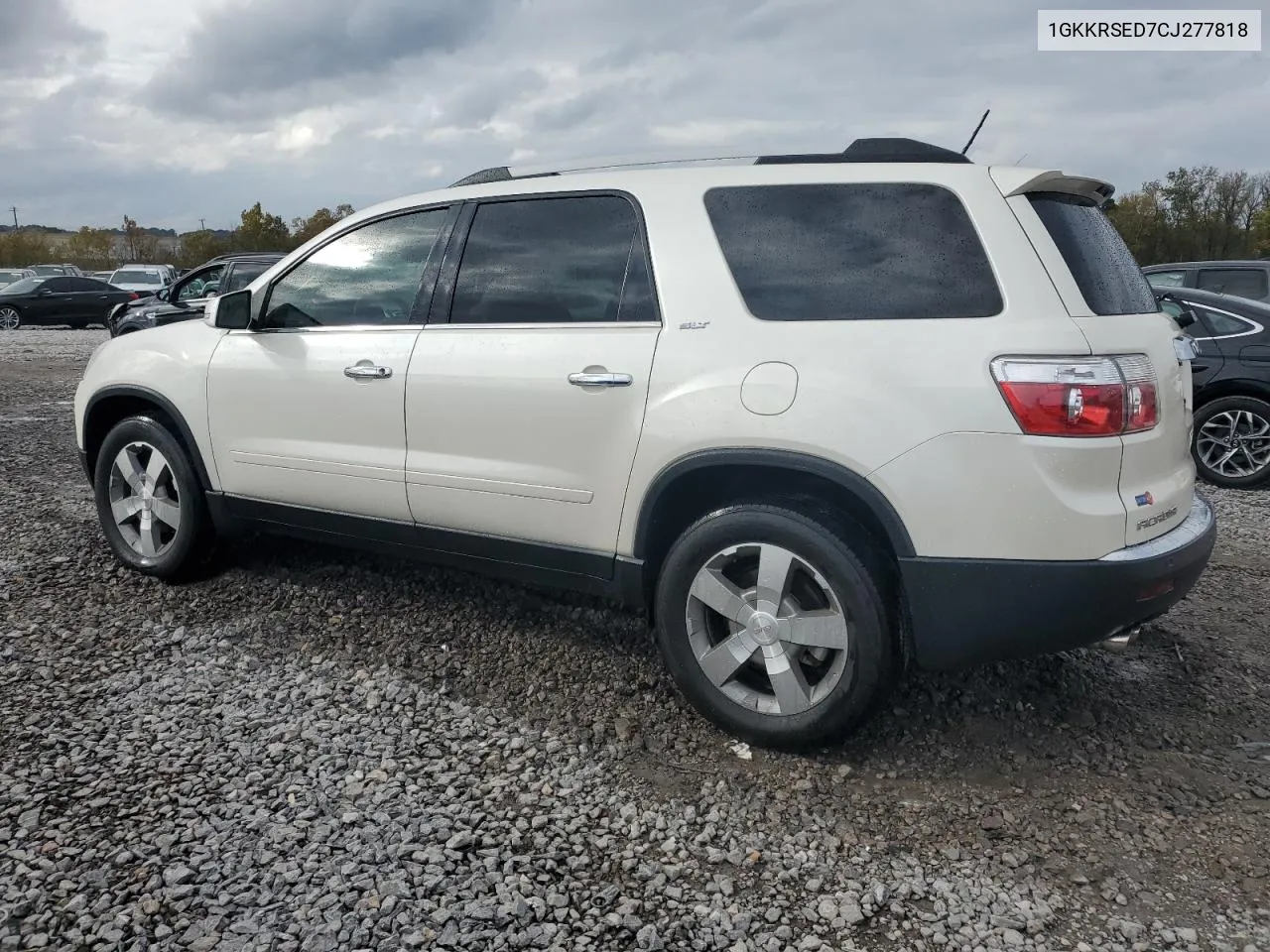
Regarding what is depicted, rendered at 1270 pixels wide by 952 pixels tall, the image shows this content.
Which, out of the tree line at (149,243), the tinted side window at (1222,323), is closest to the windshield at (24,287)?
the tinted side window at (1222,323)

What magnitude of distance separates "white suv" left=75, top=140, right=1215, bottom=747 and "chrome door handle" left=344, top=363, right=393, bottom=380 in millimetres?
10

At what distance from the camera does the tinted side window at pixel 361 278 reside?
12.9 feet

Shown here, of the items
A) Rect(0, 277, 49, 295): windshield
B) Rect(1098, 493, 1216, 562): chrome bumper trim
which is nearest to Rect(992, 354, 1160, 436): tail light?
Rect(1098, 493, 1216, 562): chrome bumper trim

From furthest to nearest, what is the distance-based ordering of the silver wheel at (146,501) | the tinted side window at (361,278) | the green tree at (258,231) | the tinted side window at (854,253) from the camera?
1. the green tree at (258,231)
2. the silver wheel at (146,501)
3. the tinted side window at (361,278)
4. the tinted side window at (854,253)

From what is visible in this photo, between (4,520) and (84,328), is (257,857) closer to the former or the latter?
(4,520)

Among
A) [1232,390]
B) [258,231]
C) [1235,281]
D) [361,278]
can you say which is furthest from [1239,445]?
[258,231]

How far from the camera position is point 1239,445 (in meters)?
7.44

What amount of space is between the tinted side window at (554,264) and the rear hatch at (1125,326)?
1.21 meters

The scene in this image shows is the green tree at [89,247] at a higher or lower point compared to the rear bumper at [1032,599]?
higher

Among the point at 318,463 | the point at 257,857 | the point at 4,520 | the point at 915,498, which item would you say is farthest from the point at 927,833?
the point at 4,520

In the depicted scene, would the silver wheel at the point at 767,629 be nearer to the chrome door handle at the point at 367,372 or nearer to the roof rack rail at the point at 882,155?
the roof rack rail at the point at 882,155

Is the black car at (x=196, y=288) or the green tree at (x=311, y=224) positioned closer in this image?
the black car at (x=196, y=288)

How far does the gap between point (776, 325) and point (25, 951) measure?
252 cm

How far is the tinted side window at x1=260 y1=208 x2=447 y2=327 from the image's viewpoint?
3943mm
